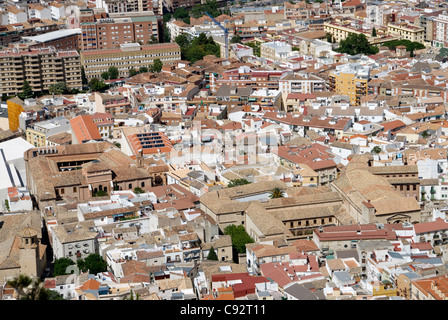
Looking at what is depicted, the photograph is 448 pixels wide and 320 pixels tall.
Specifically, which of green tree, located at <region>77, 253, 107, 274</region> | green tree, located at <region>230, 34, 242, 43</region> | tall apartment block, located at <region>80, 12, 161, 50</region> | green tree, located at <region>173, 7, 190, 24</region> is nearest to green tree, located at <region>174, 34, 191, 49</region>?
tall apartment block, located at <region>80, 12, 161, 50</region>

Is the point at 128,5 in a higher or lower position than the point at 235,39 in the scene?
higher

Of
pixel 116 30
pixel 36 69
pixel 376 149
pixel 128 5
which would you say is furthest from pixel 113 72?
pixel 376 149

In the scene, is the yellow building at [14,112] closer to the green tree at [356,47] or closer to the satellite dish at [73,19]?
the satellite dish at [73,19]

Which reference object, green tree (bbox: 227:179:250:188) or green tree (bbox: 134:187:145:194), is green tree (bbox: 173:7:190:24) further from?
green tree (bbox: 227:179:250:188)

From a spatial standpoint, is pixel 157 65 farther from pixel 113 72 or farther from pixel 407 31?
pixel 407 31

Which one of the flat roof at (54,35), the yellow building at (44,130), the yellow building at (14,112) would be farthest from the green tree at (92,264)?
the flat roof at (54,35)
